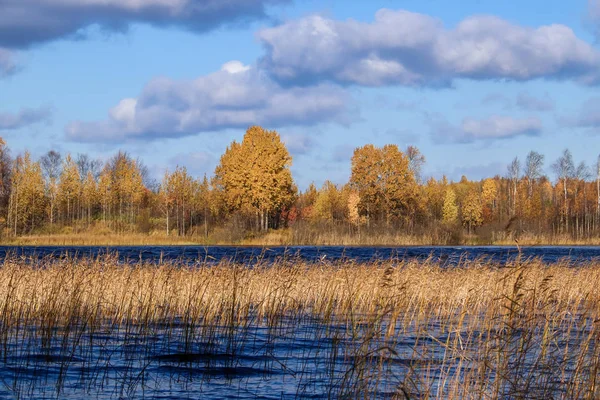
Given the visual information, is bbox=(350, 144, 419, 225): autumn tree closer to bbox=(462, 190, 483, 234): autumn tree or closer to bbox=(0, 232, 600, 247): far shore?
bbox=(0, 232, 600, 247): far shore

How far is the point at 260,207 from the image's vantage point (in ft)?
208

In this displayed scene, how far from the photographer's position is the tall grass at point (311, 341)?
688 cm

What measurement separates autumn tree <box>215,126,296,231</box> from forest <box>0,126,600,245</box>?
104 millimetres

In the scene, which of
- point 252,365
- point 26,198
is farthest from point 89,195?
point 252,365

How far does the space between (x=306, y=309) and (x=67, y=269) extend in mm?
5015

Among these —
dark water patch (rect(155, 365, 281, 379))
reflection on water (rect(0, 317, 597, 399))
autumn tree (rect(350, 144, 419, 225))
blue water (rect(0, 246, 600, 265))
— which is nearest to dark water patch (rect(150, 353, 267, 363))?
reflection on water (rect(0, 317, 597, 399))

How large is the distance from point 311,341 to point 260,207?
52.6 meters

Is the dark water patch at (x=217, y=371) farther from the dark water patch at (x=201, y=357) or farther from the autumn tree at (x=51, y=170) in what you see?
the autumn tree at (x=51, y=170)

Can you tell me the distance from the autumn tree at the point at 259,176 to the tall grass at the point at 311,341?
47397 millimetres

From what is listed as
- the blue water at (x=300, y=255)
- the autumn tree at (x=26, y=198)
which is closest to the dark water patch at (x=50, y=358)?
the blue water at (x=300, y=255)

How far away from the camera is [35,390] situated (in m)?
7.43

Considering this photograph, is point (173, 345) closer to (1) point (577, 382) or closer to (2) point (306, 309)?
(2) point (306, 309)

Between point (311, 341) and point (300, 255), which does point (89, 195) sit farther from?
point (311, 341)

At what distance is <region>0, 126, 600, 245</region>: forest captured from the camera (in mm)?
53312
